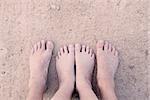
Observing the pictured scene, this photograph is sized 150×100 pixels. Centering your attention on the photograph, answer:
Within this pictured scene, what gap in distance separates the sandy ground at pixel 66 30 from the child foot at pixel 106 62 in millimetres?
35

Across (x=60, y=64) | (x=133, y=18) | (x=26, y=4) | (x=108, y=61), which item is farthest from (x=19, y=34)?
(x=133, y=18)

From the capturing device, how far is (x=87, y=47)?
1606mm

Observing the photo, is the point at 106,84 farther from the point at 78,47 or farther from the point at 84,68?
the point at 78,47

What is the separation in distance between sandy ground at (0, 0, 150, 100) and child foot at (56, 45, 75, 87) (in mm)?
36

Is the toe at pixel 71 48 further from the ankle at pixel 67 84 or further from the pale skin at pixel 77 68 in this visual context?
the ankle at pixel 67 84

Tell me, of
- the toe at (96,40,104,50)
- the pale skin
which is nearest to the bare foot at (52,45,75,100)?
the pale skin

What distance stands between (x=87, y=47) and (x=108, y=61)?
0.13 meters

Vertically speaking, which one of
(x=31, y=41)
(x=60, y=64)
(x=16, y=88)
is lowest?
(x=16, y=88)

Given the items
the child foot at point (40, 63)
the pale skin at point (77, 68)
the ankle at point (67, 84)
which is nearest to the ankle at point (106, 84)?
the pale skin at point (77, 68)

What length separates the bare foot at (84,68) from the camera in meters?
1.52

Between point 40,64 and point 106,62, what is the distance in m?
0.34

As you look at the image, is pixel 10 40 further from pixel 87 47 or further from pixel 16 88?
pixel 87 47

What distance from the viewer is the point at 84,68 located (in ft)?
5.18

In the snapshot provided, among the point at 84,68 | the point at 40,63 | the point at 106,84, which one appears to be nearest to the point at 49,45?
the point at 40,63
